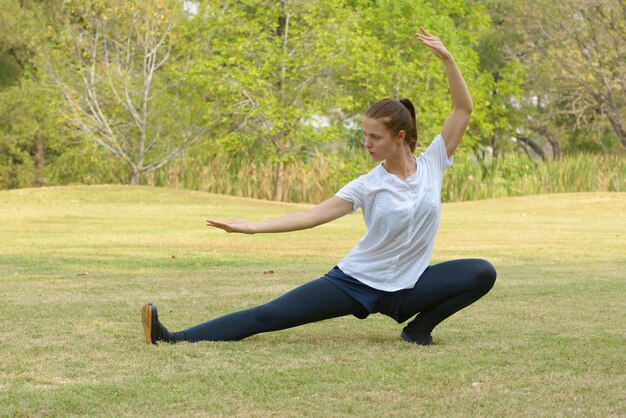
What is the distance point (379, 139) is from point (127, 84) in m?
27.4

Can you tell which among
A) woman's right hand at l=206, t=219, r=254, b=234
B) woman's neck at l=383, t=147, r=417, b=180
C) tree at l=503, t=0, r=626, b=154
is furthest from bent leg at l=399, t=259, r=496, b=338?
tree at l=503, t=0, r=626, b=154

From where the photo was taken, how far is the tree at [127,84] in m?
31.9

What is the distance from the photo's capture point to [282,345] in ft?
19.6

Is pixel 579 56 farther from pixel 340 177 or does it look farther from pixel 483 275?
pixel 483 275

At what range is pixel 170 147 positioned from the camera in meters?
33.7

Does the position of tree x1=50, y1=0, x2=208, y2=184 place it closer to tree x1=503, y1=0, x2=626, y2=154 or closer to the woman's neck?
tree x1=503, y1=0, x2=626, y2=154

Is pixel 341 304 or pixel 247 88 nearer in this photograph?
pixel 341 304

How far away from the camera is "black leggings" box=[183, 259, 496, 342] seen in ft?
19.3

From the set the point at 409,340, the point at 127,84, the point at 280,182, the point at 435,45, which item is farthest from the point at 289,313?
the point at 127,84

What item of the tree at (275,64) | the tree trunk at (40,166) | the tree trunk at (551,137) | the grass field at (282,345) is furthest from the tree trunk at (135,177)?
the tree trunk at (551,137)

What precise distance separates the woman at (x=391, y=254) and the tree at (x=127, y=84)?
26.1 meters

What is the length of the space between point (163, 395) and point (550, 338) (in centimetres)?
273

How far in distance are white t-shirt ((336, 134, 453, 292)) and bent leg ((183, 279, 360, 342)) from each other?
6.1 inches

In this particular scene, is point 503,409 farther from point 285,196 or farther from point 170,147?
point 170,147
